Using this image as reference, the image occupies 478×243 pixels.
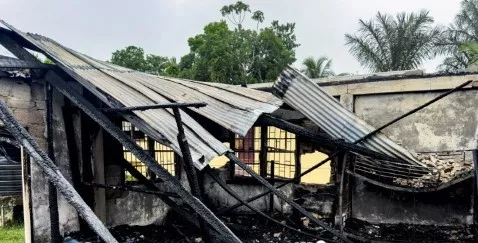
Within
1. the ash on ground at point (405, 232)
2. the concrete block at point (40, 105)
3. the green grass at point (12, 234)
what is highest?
the concrete block at point (40, 105)

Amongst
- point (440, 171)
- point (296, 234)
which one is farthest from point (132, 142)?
point (440, 171)

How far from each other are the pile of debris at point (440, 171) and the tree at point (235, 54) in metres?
15.9

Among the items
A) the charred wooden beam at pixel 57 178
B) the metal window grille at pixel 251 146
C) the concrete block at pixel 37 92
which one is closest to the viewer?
the charred wooden beam at pixel 57 178

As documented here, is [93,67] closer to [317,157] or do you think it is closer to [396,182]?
[396,182]

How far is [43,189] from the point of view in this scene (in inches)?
219

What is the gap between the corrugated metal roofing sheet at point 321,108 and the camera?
17.1 feet

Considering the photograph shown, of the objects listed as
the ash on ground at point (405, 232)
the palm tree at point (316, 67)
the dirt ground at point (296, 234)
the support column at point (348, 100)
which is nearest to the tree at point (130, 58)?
the palm tree at point (316, 67)

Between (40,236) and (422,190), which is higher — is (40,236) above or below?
below

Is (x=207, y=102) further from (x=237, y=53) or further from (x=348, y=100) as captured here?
(x=237, y=53)

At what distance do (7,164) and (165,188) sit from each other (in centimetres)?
361

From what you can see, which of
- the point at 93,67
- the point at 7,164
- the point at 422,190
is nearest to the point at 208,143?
the point at 93,67

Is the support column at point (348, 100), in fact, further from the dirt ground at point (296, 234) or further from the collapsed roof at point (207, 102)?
the dirt ground at point (296, 234)

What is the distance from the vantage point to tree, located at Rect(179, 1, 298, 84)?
21922mm

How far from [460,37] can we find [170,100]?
18.2 m
